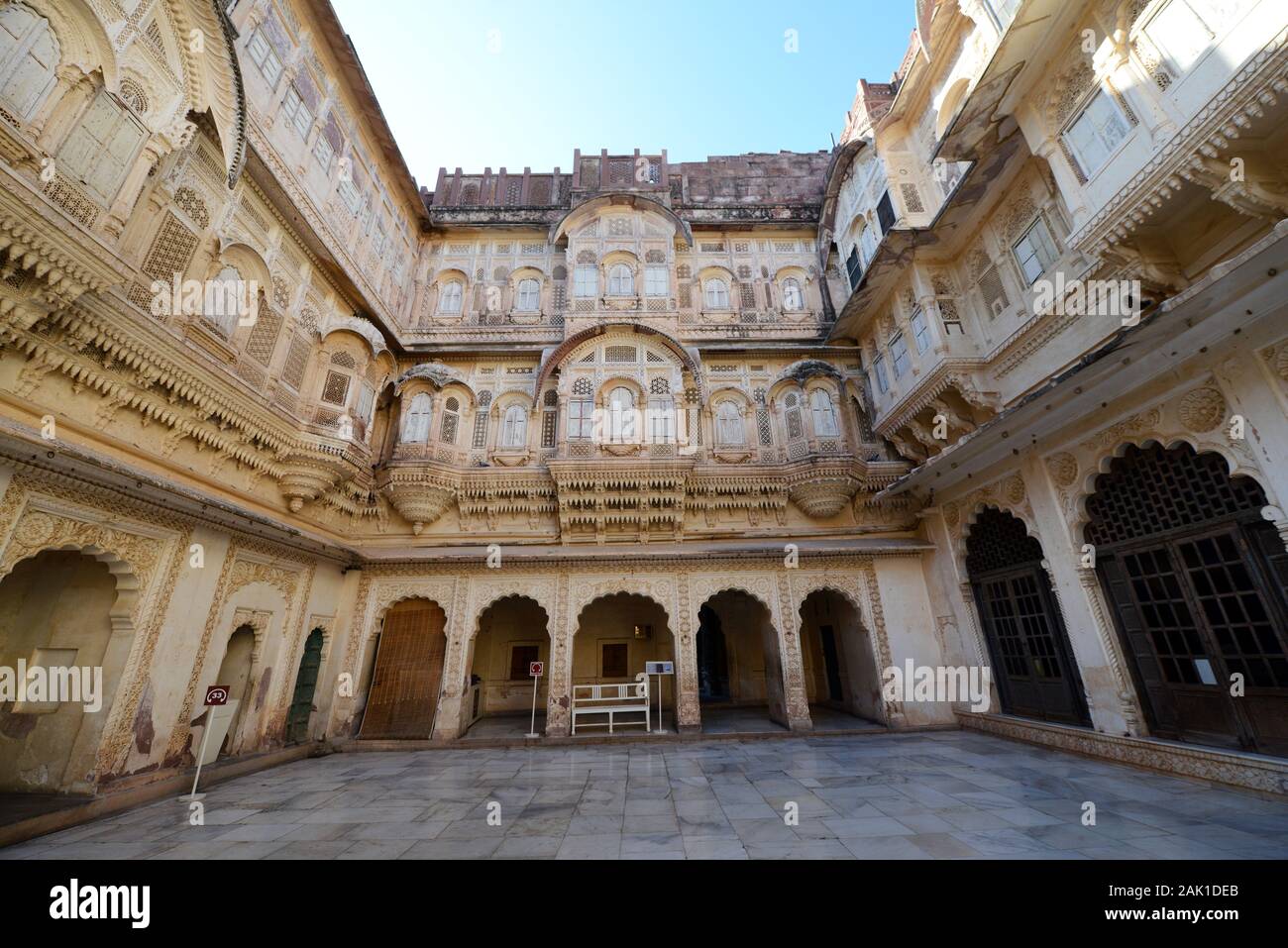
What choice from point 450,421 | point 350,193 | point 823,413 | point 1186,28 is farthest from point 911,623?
point 350,193

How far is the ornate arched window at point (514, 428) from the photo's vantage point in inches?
455

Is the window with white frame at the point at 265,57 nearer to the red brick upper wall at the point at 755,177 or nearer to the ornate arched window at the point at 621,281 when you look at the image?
the ornate arched window at the point at 621,281

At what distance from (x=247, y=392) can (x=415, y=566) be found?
455 centimetres

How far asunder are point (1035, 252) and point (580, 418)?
8689mm

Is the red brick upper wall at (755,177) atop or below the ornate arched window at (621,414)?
atop

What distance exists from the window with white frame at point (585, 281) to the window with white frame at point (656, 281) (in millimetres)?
1349

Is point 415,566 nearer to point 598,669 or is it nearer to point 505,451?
point 505,451

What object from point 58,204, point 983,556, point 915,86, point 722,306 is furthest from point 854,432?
point 58,204

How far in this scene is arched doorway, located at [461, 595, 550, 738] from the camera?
42.1 feet

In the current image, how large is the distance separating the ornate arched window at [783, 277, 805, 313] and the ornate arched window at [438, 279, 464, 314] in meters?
9.09

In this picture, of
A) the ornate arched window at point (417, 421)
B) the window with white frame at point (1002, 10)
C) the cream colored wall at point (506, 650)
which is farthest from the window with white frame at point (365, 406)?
the window with white frame at point (1002, 10)

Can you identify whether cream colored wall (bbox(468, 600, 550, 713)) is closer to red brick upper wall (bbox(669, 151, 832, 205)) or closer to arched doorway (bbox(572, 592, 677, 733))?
arched doorway (bbox(572, 592, 677, 733))

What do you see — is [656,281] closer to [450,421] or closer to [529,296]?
[529,296]
